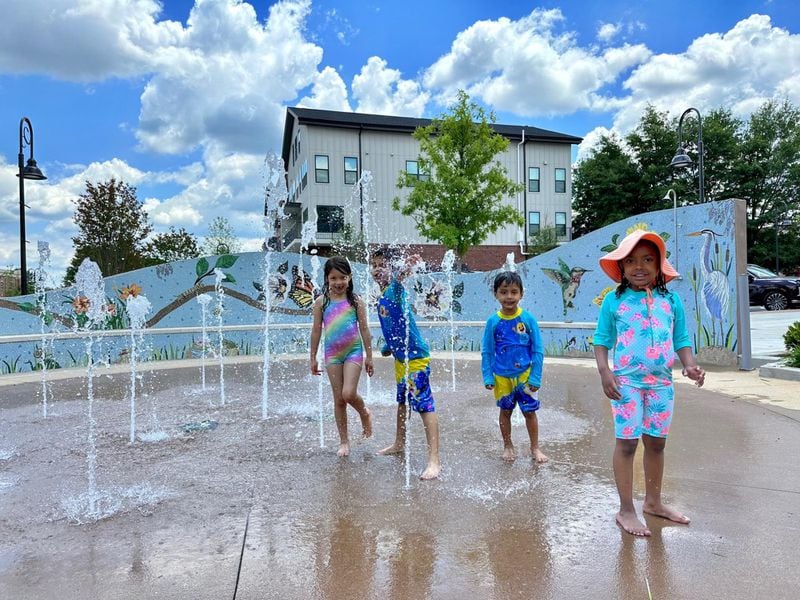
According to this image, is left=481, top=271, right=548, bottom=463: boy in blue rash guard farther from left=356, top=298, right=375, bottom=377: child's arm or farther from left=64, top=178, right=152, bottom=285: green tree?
left=64, top=178, right=152, bottom=285: green tree

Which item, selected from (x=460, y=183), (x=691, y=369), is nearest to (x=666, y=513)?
(x=691, y=369)

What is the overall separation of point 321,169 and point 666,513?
25.5 m

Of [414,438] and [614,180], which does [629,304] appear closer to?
[414,438]

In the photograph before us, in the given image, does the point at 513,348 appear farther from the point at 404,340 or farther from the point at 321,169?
the point at 321,169

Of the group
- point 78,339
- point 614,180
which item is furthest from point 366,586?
point 614,180

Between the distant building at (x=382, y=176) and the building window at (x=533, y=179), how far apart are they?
5 cm

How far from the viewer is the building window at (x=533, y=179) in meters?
30.5

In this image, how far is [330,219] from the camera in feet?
88.6

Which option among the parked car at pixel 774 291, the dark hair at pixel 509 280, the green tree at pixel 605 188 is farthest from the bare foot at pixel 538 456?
the green tree at pixel 605 188

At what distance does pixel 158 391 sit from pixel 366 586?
5.94 metres

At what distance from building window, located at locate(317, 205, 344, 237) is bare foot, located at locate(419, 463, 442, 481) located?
24016mm

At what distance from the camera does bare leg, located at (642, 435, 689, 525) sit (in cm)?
282

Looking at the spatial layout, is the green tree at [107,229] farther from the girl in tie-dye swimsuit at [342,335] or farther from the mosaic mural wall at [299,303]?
the girl in tie-dye swimsuit at [342,335]

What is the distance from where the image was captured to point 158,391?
7.40 meters
